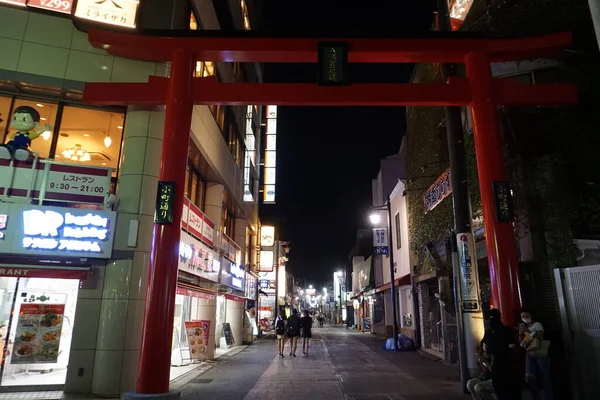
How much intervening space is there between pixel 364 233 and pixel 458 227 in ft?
114

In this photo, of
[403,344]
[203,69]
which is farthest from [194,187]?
[403,344]

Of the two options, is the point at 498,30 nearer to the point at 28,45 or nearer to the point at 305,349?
the point at 28,45

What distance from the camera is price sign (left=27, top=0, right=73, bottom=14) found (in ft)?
33.3

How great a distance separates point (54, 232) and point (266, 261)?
2358 centimetres

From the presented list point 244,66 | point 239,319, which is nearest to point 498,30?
point 244,66

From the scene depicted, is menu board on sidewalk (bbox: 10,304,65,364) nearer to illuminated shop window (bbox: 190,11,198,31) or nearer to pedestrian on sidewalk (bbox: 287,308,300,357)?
illuminated shop window (bbox: 190,11,198,31)

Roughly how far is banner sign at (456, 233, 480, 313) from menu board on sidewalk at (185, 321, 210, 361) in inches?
351

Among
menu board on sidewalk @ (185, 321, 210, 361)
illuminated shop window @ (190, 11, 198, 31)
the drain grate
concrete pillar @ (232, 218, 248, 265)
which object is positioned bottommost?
the drain grate

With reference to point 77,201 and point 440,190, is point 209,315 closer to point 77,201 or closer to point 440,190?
point 77,201

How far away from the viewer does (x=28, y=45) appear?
10.0m

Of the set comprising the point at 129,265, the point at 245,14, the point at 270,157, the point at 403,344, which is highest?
the point at 245,14

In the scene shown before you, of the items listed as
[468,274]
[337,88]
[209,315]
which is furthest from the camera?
[209,315]

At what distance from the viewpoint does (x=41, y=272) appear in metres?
8.94

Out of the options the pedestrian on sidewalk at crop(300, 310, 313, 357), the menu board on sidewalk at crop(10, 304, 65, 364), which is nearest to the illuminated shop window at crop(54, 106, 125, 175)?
the menu board on sidewalk at crop(10, 304, 65, 364)
